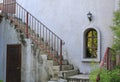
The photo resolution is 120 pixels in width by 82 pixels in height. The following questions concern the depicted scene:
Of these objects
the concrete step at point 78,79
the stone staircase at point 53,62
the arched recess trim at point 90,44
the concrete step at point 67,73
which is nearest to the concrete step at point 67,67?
the stone staircase at point 53,62

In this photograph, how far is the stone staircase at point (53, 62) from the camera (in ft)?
38.6

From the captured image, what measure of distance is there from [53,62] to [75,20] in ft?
7.78

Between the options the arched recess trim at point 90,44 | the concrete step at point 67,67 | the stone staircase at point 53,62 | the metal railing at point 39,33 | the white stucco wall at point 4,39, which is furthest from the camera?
the white stucco wall at point 4,39

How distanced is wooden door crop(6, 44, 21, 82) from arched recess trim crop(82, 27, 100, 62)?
10.1 ft

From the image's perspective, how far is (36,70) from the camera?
12453mm

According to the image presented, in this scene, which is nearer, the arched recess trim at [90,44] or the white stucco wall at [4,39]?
the arched recess trim at [90,44]

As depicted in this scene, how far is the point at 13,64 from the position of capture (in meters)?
13.3

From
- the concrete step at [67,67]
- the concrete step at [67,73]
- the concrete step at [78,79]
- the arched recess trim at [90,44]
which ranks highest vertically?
the arched recess trim at [90,44]

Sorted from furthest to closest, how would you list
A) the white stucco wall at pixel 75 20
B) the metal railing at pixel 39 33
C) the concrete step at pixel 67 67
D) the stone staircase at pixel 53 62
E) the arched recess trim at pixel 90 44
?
1. the metal railing at pixel 39 33
2. the arched recess trim at pixel 90 44
3. the concrete step at pixel 67 67
4. the white stucco wall at pixel 75 20
5. the stone staircase at pixel 53 62

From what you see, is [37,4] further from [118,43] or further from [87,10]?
[118,43]

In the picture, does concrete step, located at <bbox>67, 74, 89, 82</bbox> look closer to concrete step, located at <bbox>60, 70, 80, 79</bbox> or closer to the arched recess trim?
concrete step, located at <bbox>60, 70, 80, 79</bbox>

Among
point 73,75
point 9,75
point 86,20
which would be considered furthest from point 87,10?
point 9,75

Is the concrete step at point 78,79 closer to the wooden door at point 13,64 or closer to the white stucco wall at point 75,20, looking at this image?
the white stucco wall at point 75,20

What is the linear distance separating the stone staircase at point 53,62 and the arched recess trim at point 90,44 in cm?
88
